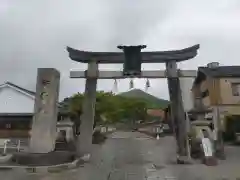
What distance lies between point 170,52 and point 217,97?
16.4 metres

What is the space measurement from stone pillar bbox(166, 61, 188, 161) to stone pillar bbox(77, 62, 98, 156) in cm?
442

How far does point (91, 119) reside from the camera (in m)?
17.5

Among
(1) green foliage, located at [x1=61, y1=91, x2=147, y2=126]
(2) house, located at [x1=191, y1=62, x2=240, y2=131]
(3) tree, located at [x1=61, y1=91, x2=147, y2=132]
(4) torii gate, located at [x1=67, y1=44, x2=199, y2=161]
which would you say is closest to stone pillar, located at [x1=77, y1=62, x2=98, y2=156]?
(4) torii gate, located at [x1=67, y1=44, x2=199, y2=161]

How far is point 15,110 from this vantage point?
1235 inches

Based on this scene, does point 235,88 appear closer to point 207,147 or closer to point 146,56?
point 146,56

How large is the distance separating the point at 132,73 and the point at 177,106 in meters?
3.22

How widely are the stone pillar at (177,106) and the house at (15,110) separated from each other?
14178mm

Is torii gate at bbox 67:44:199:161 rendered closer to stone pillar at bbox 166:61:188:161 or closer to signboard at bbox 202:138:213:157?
stone pillar at bbox 166:61:188:161

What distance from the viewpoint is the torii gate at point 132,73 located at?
17469mm

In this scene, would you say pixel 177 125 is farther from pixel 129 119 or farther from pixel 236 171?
pixel 129 119

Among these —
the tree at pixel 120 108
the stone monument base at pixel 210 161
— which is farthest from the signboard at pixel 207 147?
the tree at pixel 120 108

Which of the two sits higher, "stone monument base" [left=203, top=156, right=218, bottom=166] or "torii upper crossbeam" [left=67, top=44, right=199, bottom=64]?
"torii upper crossbeam" [left=67, top=44, right=199, bottom=64]

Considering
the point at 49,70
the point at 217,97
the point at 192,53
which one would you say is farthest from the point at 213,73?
the point at 49,70

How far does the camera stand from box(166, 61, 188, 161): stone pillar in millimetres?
17206
